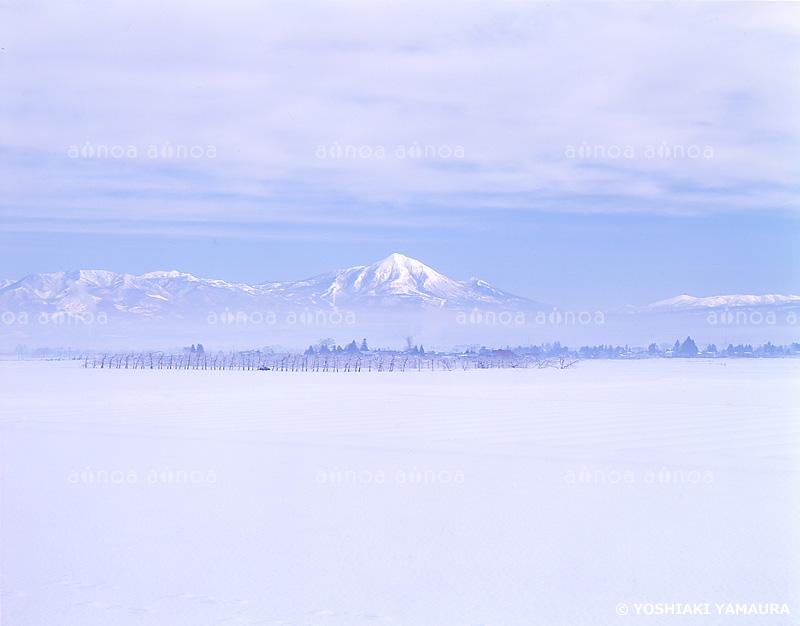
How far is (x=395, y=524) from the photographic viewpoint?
23.4ft

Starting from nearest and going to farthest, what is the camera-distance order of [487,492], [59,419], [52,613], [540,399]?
[52,613] → [487,492] → [59,419] → [540,399]

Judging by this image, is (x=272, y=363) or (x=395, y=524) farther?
(x=272, y=363)

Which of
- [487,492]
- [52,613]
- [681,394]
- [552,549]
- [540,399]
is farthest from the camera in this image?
[681,394]

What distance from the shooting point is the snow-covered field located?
511cm

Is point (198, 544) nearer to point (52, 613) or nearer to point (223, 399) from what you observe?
point (52, 613)

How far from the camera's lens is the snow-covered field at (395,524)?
511 centimetres

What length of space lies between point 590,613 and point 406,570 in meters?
1.39

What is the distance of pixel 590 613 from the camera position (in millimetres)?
4953

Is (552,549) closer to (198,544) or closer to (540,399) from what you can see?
(198,544)

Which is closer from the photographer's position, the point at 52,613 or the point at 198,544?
the point at 52,613

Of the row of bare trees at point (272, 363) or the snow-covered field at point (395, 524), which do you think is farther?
the row of bare trees at point (272, 363)

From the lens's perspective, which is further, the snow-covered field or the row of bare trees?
the row of bare trees

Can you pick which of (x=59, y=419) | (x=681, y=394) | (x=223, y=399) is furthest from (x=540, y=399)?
(x=59, y=419)

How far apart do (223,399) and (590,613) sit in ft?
63.3
